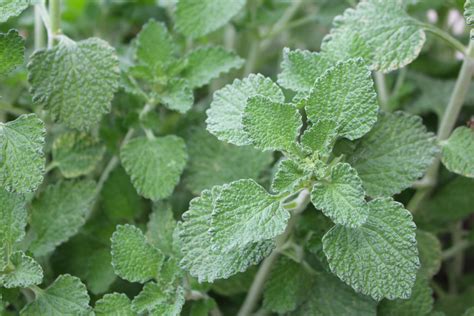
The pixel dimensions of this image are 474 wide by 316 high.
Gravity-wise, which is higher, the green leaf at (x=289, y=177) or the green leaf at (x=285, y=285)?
the green leaf at (x=289, y=177)

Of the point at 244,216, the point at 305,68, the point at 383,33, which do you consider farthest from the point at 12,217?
the point at 383,33

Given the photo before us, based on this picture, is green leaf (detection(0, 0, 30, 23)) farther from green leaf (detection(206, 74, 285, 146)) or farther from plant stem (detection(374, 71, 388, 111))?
plant stem (detection(374, 71, 388, 111))

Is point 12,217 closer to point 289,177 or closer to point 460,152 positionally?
point 289,177

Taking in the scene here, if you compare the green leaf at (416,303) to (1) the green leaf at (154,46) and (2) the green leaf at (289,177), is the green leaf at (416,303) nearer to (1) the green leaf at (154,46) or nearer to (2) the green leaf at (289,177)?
(2) the green leaf at (289,177)

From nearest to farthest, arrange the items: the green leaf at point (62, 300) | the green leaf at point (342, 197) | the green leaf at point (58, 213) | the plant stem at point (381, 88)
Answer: the green leaf at point (342, 197) → the green leaf at point (62, 300) → the green leaf at point (58, 213) → the plant stem at point (381, 88)

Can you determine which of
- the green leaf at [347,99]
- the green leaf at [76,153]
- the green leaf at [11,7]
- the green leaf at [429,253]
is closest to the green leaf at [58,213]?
the green leaf at [76,153]

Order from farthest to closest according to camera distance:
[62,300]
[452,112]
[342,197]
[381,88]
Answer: [381,88] < [452,112] < [62,300] < [342,197]

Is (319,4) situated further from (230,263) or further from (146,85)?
(230,263)
